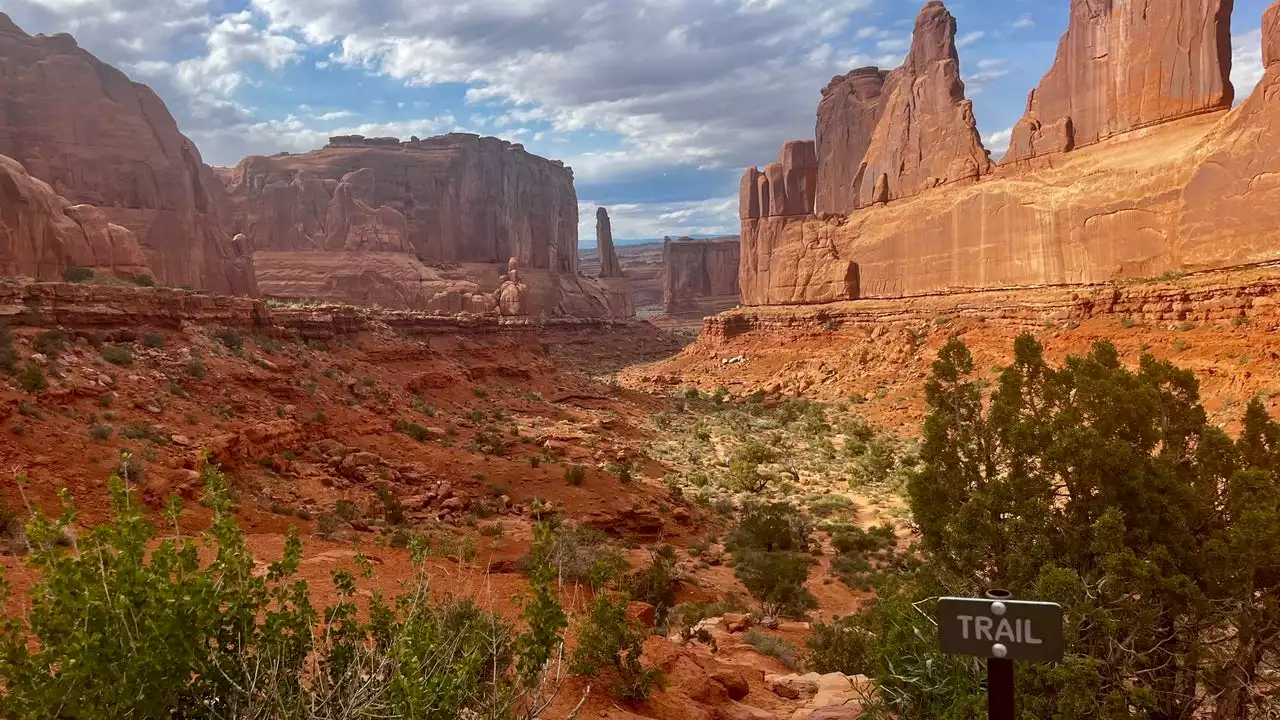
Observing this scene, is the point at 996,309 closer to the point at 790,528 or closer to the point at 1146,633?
the point at 790,528

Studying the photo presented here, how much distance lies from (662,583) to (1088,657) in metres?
6.93

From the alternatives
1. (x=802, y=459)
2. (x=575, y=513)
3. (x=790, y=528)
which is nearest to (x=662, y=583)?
(x=575, y=513)

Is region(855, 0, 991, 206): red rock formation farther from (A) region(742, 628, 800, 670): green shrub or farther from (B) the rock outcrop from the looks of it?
(B) the rock outcrop

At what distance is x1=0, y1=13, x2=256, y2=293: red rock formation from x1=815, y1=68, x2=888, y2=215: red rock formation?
1805 inches

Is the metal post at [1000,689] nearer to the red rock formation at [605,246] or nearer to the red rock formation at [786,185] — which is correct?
the red rock formation at [786,185]

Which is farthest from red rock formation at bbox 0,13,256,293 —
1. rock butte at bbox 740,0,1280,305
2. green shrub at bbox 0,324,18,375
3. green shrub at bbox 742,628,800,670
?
green shrub at bbox 742,628,800,670

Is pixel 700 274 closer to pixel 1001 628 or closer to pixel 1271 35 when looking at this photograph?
pixel 1271 35

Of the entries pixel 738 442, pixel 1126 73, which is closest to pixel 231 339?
pixel 738 442

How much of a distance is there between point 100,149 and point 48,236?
84.7 ft

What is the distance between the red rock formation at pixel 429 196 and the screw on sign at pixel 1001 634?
76096mm

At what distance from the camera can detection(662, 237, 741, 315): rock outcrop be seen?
10919 centimetres

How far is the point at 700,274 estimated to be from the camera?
110062 millimetres

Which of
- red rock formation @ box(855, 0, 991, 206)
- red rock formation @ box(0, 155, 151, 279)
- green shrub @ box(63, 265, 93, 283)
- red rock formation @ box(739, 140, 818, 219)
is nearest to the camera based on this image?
red rock formation @ box(0, 155, 151, 279)

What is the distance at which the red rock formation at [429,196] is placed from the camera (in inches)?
2837
